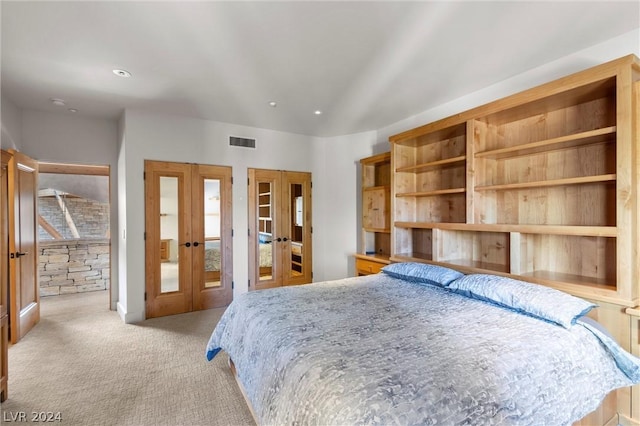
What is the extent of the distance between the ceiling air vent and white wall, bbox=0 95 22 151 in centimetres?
245

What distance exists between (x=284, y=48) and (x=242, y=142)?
2381 millimetres

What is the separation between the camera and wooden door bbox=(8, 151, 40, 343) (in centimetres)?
322

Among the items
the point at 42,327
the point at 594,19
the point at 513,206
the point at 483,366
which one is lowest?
the point at 42,327

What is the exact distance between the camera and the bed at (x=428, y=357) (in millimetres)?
1122

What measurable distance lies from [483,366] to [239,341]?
1.51m

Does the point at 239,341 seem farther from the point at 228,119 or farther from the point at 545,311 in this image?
the point at 228,119

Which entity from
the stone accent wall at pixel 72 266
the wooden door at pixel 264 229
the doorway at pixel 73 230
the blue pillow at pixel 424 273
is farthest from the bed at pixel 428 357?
the stone accent wall at pixel 72 266

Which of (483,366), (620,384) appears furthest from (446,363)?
(620,384)

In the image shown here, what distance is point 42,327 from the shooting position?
12.0 ft

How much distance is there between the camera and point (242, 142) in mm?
4562

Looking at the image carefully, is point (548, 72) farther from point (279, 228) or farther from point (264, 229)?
point (264, 229)

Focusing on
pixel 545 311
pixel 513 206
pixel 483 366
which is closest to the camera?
pixel 483 366

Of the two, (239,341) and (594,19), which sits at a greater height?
(594,19)

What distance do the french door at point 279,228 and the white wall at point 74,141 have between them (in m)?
1.96
